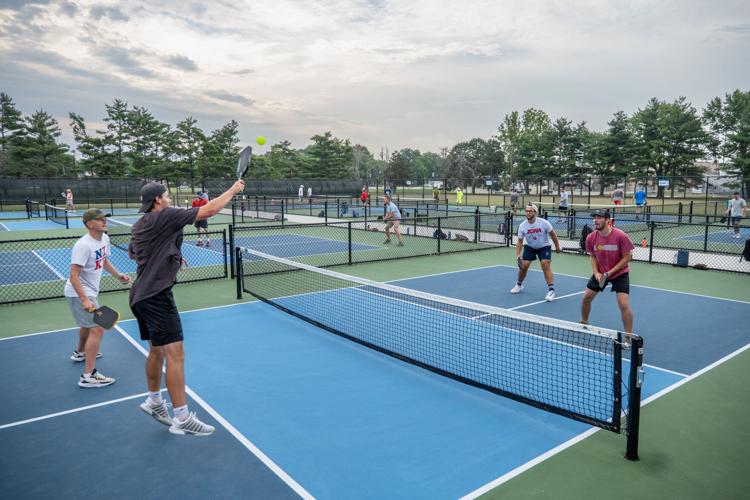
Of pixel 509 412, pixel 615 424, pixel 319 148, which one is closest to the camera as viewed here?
pixel 615 424

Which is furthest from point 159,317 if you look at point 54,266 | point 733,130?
point 733,130

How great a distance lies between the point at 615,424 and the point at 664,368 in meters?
2.56

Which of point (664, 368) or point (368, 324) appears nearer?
point (664, 368)

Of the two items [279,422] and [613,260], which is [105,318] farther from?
[613,260]

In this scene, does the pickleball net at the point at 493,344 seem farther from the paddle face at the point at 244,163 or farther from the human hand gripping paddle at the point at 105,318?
the human hand gripping paddle at the point at 105,318

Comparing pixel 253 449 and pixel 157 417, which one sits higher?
pixel 157 417

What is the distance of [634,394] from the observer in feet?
14.8

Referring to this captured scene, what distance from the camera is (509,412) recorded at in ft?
18.5

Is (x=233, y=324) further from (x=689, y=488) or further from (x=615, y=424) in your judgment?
(x=689, y=488)

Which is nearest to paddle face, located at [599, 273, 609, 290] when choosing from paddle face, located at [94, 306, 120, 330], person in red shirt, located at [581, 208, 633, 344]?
person in red shirt, located at [581, 208, 633, 344]

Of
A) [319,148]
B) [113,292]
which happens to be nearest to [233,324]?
[113,292]

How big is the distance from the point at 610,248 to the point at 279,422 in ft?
18.0

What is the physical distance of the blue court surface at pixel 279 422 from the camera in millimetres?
4332

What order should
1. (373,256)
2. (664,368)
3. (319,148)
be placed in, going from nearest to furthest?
(664,368)
(373,256)
(319,148)
